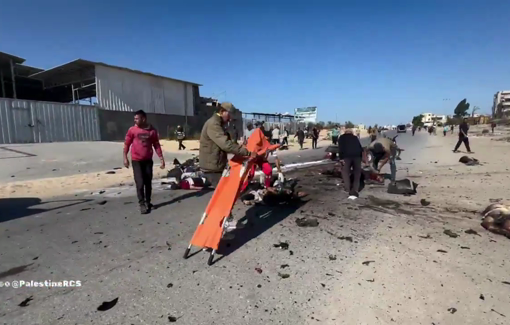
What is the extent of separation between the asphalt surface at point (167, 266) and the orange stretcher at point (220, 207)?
243 mm

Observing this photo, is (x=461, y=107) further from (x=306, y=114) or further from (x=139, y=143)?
(x=139, y=143)

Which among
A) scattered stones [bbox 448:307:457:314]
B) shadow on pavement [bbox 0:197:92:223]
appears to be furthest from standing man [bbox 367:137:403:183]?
shadow on pavement [bbox 0:197:92:223]

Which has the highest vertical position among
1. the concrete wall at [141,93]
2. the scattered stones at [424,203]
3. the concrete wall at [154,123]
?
the concrete wall at [141,93]

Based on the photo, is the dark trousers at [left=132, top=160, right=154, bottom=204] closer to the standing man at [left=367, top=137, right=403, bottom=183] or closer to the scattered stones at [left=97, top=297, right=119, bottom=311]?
→ the scattered stones at [left=97, top=297, right=119, bottom=311]

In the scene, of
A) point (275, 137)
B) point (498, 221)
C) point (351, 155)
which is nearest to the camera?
point (498, 221)

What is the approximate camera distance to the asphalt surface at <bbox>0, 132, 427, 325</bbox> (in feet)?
7.72

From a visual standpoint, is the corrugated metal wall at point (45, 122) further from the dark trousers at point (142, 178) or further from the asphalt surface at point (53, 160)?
the dark trousers at point (142, 178)

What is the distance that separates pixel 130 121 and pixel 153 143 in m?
19.2

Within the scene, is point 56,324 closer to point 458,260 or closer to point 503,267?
point 458,260

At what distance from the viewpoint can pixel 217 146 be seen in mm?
4023

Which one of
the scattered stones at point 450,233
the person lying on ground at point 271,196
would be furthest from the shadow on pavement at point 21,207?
the scattered stones at point 450,233

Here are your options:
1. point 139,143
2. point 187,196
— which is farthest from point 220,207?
point 187,196

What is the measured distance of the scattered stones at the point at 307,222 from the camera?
4.44 m

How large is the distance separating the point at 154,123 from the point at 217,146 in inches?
923
